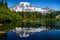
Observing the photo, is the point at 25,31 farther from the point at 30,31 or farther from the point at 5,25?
the point at 5,25

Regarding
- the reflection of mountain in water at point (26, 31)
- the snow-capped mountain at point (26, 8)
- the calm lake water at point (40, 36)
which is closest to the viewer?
the calm lake water at point (40, 36)

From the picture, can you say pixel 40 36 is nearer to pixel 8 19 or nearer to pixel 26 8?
pixel 8 19

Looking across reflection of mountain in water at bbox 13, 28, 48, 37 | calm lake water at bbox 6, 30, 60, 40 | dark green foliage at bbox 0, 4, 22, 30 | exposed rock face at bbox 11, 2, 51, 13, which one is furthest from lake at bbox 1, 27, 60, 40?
exposed rock face at bbox 11, 2, 51, 13

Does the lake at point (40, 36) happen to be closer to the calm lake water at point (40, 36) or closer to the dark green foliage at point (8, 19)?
the calm lake water at point (40, 36)

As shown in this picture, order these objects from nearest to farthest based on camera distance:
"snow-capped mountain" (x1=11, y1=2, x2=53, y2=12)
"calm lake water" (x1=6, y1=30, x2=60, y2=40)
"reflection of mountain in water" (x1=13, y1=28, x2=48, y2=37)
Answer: "calm lake water" (x1=6, y1=30, x2=60, y2=40) < "reflection of mountain in water" (x1=13, y1=28, x2=48, y2=37) < "snow-capped mountain" (x1=11, y1=2, x2=53, y2=12)

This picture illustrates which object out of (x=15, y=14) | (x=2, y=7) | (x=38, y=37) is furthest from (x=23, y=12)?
(x=38, y=37)

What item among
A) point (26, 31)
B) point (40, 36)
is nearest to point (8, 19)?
point (26, 31)

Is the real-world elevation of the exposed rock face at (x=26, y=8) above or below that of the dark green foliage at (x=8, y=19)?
above

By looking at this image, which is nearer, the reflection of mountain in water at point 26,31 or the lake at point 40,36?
the lake at point 40,36

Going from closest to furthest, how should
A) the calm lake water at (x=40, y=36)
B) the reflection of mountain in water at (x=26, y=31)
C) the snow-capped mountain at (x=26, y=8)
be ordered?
the calm lake water at (x=40, y=36), the reflection of mountain in water at (x=26, y=31), the snow-capped mountain at (x=26, y=8)

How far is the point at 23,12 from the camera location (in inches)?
251

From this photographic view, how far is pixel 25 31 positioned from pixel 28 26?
29cm

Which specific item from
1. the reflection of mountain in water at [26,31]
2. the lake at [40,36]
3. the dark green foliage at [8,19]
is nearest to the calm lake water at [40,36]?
the lake at [40,36]

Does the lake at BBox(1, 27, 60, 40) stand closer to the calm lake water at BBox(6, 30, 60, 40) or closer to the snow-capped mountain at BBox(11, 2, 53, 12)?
the calm lake water at BBox(6, 30, 60, 40)
